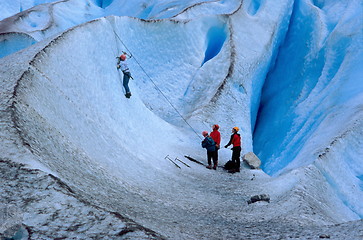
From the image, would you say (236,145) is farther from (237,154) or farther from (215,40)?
(215,40)

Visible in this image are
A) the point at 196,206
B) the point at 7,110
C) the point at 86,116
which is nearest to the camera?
the point at 7,110

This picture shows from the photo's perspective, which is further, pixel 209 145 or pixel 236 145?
pixel 236 145

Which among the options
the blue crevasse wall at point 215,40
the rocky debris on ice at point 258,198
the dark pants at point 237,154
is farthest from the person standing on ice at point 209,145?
the blue crevasse wall at point 215,40

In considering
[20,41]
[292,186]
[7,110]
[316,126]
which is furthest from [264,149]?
[20,41]

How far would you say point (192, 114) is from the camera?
39.0ft

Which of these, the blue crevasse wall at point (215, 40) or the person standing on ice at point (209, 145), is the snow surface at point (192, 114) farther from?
the person standing on ice at point (209, 145)

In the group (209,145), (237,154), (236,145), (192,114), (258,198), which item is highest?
(258,198)

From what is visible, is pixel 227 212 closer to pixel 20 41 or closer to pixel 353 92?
pixel 353 92

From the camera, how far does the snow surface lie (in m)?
4.23

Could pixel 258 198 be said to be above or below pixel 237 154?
above

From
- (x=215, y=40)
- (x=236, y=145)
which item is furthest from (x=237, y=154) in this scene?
(x=215, y=40)

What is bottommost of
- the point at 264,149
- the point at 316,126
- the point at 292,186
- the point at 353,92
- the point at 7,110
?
the point at 264,149

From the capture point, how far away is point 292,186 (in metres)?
7.01

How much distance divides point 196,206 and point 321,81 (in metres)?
10.1
